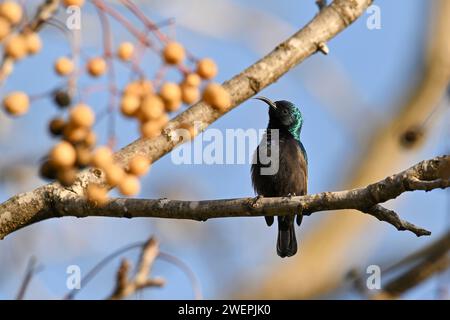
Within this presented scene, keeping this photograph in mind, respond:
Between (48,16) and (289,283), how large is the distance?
4197mm

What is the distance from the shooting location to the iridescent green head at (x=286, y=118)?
26.6 feet

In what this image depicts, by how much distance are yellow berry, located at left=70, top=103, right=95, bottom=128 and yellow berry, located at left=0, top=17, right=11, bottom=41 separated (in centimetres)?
27

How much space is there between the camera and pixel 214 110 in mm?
3646

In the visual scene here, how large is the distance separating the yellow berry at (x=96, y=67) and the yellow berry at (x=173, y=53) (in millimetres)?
182

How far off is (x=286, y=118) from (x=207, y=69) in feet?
19.2

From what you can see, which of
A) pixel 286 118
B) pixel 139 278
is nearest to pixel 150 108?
pixel 139 278

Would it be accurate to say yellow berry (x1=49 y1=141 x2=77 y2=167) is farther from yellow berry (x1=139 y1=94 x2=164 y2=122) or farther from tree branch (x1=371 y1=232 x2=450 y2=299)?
tree branch (x1=371 y1=232 x2=450 y2=299)

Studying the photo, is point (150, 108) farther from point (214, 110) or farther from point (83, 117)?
point (214, 110)

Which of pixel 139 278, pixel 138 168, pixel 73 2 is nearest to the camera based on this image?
pixel 138 168

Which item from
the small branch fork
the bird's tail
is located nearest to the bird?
the bird's tail

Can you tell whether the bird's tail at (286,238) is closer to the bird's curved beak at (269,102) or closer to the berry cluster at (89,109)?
the bird's curved beak at (269,102)

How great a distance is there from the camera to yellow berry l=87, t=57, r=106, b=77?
7.20 feet

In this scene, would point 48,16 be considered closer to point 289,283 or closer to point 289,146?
point 289,283
